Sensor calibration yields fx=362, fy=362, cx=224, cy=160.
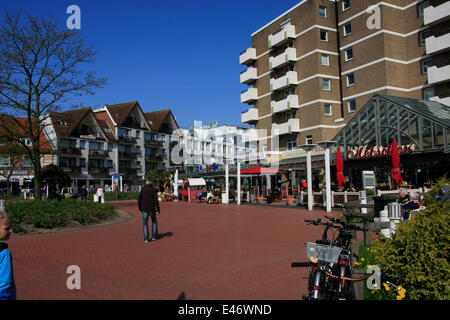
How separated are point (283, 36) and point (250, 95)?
8.15 metres

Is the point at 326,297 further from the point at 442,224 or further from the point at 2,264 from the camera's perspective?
the point at 2,264

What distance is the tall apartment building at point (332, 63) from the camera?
103ft

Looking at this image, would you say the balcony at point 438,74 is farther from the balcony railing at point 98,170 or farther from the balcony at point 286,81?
the balcony railing at point 98,170

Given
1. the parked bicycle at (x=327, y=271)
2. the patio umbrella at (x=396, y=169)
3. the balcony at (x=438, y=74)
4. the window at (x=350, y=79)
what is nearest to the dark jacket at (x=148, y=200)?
the parked bicycle at (x=327, y=271)

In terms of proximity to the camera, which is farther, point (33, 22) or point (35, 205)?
point (33, 22)

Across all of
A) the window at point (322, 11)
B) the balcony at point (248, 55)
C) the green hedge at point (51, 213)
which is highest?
the window at point (322, 11)

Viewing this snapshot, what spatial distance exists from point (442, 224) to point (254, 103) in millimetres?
41779

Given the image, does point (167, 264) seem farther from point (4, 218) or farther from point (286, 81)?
point (286, 81)

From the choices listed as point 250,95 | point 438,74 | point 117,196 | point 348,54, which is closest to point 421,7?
point 348,54

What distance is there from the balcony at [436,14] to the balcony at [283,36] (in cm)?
1286

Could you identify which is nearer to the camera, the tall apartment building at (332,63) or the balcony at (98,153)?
the tall apartment building at (332,63)

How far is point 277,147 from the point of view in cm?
4072

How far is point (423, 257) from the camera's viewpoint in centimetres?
399
